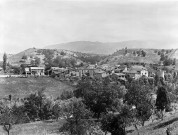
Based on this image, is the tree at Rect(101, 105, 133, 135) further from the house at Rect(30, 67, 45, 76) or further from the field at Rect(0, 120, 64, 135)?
the house at Rect(30, 67, 45, 76)

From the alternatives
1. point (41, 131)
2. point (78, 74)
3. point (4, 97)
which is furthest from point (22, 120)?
point (78, 74)

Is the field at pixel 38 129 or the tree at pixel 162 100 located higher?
the tree at pixel 162 100

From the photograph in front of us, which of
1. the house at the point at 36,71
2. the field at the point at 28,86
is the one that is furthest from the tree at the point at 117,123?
the house at the point at 36,71

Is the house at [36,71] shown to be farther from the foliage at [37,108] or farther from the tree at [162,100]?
the tree at [162,100]

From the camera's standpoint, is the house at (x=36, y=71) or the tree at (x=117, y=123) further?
the house at (x=36, y=71)

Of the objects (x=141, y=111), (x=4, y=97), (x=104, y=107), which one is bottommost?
(x=4, y=97)

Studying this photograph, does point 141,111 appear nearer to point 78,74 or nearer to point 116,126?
point 116,126

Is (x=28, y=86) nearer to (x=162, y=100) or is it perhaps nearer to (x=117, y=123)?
(x=162, y=100)

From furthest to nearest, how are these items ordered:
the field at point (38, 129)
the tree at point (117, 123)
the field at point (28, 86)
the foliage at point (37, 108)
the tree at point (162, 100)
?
the field at point (28, 86) → the foliage at point (37, 108) → the field at point (38, 129) → the tree at point (162, 100) → the tree at point (117, 123)
